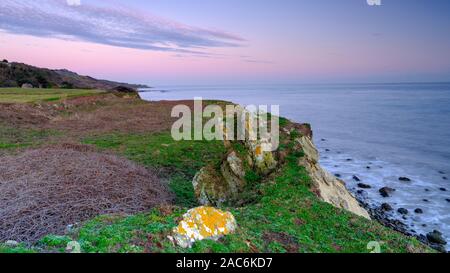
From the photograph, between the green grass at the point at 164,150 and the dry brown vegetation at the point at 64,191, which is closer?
the dry brown vegetation at the point at 64,191

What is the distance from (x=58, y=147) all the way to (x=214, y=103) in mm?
27823

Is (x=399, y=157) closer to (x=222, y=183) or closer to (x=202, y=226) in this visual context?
(x=222, y=183)

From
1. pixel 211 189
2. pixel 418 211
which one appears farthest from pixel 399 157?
pixel 211 189

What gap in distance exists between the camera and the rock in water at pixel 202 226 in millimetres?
5754

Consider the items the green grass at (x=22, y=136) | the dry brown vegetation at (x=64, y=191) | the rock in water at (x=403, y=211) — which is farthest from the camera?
the green grass at (x=22, y=136)

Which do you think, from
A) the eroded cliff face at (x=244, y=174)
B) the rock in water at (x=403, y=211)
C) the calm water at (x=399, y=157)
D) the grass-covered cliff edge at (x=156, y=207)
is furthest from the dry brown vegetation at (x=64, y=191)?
the calm water at (x=399, y=157)

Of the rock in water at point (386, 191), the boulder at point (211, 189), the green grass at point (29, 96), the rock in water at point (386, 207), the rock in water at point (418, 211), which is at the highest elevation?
the green grass at point (29, 96)

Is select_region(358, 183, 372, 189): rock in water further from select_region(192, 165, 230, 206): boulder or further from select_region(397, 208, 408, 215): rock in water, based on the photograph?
select_region(192, 165, 230, 206): boulder

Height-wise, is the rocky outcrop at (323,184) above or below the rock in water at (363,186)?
above

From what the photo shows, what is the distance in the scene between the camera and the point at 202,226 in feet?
19.8

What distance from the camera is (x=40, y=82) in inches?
3189

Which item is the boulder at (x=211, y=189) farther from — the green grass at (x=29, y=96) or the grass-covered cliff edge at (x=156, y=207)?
the green grass at (x=29, y=96)

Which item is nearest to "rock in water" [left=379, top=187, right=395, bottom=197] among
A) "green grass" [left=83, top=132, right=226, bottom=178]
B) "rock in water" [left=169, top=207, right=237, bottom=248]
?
"green grass" [left=83, top=132, right=226, bottom=178]
